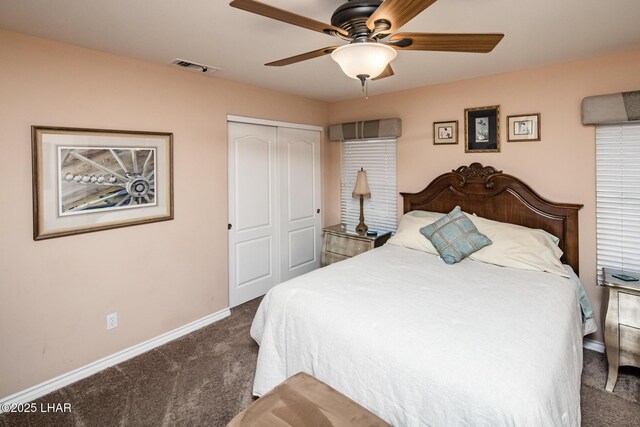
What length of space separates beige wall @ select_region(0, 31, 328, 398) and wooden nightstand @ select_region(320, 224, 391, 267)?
4.07 feet

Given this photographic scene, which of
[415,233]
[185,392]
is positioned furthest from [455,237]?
[185,392]

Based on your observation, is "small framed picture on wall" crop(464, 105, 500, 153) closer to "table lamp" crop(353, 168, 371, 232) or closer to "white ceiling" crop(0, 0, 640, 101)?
"white ceiling" crop(0, 0, 640, 101)

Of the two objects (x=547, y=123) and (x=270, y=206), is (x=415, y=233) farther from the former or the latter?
(x=270, y=206)

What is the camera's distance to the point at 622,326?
2246mm

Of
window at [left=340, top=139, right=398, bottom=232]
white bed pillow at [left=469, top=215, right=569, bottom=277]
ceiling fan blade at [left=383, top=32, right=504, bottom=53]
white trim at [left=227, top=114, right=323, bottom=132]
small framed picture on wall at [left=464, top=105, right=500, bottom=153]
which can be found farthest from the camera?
window at [left=340, top=139, right=398, bottom=232]

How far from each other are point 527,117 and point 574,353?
6.72 feet

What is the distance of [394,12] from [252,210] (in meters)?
2.75

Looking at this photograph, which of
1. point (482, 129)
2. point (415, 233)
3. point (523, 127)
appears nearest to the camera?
point (523, 127)

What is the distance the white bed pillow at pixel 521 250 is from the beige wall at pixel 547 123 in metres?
0.41

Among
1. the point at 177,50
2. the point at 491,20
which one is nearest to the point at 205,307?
the point at 177,50

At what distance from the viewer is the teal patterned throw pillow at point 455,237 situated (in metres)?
2.74

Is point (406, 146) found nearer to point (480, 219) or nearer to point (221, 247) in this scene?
point (480, 219)

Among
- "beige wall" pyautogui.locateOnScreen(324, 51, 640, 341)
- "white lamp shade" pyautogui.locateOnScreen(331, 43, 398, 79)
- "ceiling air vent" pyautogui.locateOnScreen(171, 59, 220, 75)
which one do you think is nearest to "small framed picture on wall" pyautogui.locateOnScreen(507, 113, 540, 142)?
"beige wall" pyautogui.locateOnScreen(324, 51, 640, 341)

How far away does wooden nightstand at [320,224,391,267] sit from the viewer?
3.75 meters
